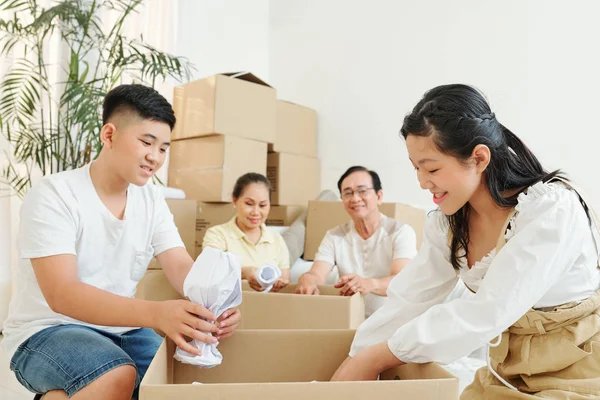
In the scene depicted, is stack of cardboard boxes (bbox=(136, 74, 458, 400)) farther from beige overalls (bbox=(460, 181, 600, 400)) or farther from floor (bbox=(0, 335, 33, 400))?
floor (bbox=(0, 335, 33, 400))

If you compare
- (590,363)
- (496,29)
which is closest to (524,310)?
(590,363)

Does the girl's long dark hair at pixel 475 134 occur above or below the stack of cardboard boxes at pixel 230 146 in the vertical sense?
below

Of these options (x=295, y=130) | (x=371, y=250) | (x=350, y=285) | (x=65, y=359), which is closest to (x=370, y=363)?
(x=65, y=359)

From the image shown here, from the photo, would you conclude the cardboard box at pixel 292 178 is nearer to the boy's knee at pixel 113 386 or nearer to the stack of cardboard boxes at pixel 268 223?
the stack of cardboard boxes at pixel 268 223

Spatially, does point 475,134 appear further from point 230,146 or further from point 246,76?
point 246,76

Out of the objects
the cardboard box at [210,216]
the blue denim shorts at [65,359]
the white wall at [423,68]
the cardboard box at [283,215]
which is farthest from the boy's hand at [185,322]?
the cardboard box at [283,215]

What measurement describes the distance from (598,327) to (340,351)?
0.44 meters

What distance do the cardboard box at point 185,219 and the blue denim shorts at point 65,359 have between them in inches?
63.6

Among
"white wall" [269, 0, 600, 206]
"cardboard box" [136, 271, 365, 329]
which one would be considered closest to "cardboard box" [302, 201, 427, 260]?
"white wall" [269, 0, 600, 206]

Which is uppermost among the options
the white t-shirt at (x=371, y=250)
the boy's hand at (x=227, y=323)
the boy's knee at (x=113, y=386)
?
the white t-shirt at (x=371, y=250)

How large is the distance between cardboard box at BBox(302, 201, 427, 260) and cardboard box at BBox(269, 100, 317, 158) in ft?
1.92

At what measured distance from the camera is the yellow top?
89.7 inches

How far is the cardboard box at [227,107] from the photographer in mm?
2896

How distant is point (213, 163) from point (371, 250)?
1.12 meters
